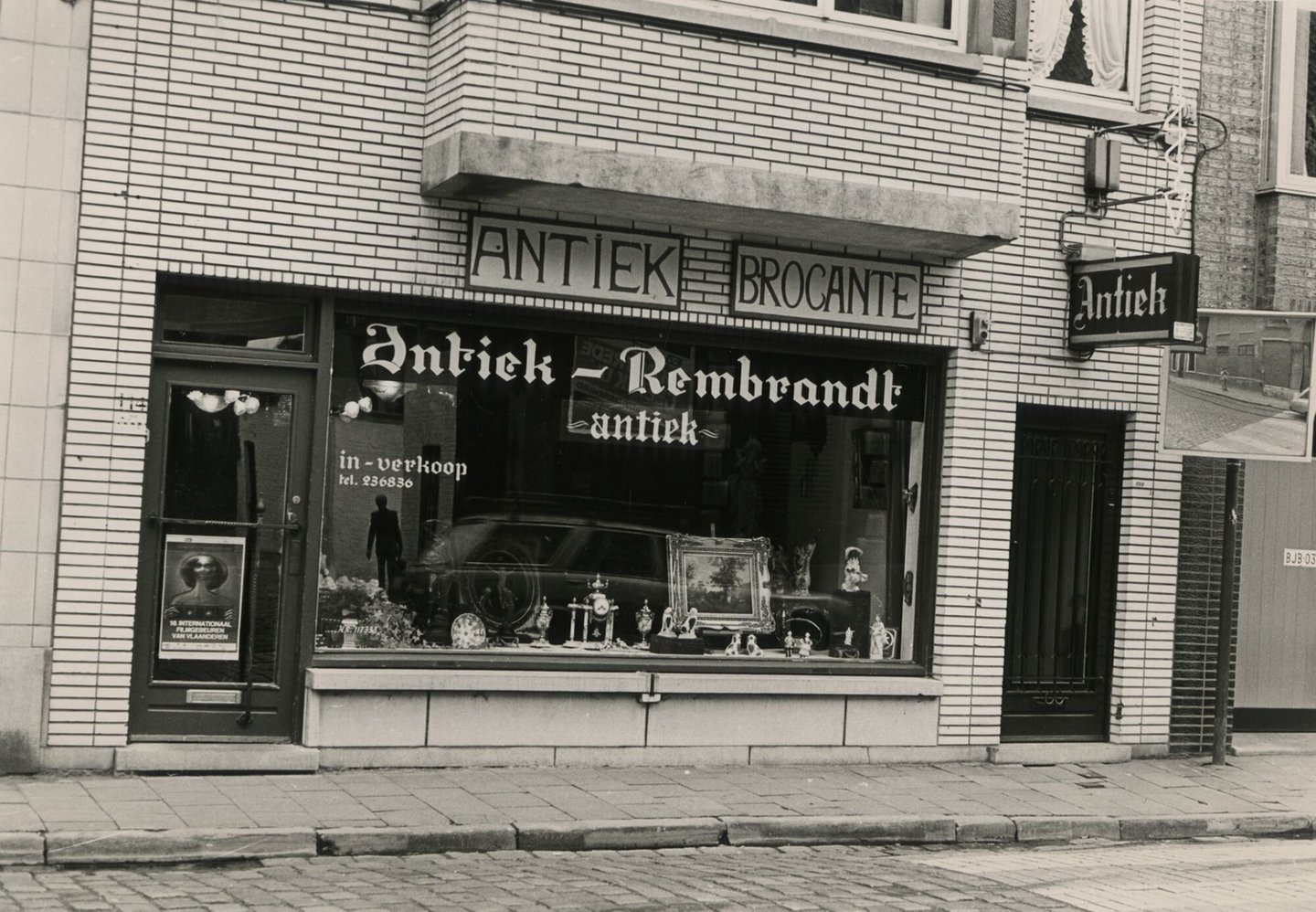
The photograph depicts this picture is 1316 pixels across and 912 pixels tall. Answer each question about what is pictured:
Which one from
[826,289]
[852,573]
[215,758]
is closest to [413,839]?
[215,758]

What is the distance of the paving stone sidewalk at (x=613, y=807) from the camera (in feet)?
27.1

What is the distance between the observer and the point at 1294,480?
545 inches

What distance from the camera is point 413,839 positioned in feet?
27.7

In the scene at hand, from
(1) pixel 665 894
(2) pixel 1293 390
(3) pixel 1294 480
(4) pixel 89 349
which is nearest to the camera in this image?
(1) pixel 665 894

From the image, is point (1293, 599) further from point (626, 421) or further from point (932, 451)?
point (626, 421)

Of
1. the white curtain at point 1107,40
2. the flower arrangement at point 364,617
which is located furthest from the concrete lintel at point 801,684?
the white curtain at point 1107,40

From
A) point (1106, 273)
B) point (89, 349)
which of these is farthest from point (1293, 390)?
point (89, 349)

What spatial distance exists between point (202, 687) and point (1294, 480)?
894cm

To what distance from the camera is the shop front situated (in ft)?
33.1

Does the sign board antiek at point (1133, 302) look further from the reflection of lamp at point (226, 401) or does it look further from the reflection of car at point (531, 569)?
the reflection of lamp at point (226, 401)

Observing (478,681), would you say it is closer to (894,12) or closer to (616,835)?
(616,835)

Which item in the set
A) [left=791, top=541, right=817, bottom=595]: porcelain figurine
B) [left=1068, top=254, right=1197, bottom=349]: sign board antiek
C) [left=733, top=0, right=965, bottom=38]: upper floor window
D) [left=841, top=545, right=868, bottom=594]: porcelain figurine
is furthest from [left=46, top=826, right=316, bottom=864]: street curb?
[left=1068, top=254, right=1197, bottom=349]: sign board antiek

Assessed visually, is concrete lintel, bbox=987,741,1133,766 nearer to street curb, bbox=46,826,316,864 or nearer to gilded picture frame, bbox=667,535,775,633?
gilded picture frame, bbox=667,535,775,633

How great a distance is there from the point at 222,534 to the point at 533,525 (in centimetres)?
200
